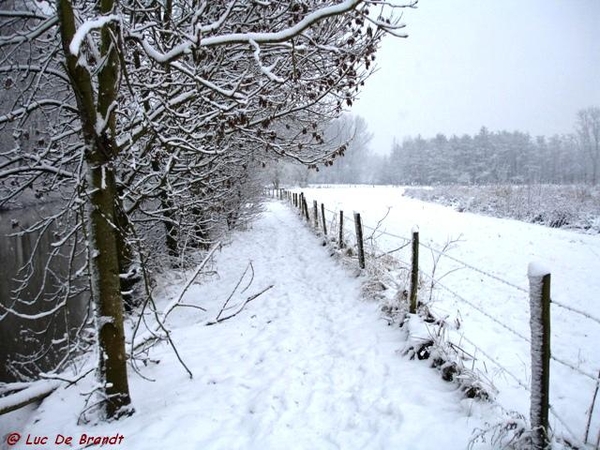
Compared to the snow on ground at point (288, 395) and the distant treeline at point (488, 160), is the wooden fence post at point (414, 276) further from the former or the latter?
the distant treeline at point (488, 160)

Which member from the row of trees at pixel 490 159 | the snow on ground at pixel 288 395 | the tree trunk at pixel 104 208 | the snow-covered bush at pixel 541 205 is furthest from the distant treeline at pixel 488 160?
the tree trunk at pixel 104 208

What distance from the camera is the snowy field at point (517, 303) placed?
3947 mm

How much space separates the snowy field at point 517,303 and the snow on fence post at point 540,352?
12 centimetres

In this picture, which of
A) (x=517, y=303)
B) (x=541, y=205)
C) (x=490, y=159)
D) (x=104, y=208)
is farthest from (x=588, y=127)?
(x=104, y=208)

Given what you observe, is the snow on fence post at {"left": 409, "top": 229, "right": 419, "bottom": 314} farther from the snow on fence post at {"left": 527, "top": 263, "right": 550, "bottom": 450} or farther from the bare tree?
the bare tree

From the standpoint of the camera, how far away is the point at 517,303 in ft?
25.7

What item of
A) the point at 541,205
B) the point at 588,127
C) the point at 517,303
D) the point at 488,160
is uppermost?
the point at 588,127

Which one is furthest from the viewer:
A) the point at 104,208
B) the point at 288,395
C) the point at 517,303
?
the point at 517,303

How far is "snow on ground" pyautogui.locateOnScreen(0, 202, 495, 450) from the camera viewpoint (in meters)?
3.18

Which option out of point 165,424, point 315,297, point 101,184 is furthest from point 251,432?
point 315,297

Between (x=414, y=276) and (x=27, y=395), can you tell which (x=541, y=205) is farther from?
(x=27, y=395)

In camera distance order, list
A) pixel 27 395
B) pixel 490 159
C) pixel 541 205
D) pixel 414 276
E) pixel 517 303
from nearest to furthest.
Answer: pixel 27 395 → pixel 414 276 → pixel 517 303 → pixel 541 205 → pixel 490 159

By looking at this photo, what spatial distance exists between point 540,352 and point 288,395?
98.6 inches

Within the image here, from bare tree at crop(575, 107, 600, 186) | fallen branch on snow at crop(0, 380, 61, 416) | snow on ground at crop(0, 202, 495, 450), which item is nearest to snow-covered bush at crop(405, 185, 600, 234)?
snow on ground at crop(0, 202, 495, 450)
